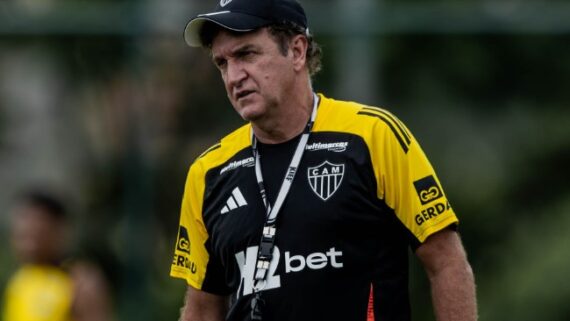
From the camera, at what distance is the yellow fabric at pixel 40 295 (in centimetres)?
912

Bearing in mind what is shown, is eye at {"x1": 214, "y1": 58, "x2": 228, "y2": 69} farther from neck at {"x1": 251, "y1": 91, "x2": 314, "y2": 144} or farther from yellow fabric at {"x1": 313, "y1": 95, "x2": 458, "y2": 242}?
yellow fabric at {"x1": 313, "y1": 95, "x2": 458, "y2": 242}

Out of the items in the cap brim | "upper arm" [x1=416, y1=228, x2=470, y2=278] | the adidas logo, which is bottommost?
"upper arm" [x1=416, y1=228, x2=470, y2=278]

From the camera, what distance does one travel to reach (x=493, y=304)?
10203 mm

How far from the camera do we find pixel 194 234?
17.0 feet

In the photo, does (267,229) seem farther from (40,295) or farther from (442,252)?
(40,295)

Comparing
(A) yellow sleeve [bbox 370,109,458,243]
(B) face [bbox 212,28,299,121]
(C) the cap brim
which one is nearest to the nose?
(B) face [bbox 212,28,299,121]

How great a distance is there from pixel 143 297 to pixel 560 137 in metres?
3.27

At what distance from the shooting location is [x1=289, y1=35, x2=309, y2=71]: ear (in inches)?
199

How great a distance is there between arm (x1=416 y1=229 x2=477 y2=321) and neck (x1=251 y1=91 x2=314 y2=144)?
62 cm

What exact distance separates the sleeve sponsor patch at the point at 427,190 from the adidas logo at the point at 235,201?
2.04 ft

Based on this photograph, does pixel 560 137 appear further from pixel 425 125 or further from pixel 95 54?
pixel 95 54

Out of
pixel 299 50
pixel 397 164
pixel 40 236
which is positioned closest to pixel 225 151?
pixel 299 50

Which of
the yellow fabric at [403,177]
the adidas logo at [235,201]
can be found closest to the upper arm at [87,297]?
the adidas logo at [235,201]

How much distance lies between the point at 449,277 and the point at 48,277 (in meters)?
5.05
